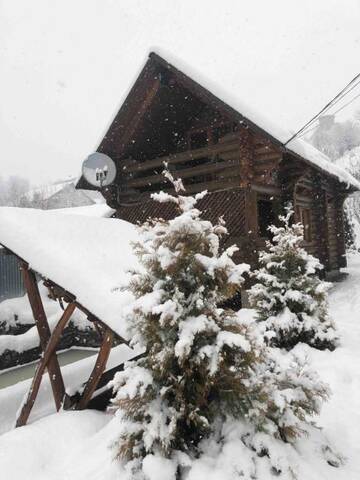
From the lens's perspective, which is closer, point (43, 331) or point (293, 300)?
point (43, 331)

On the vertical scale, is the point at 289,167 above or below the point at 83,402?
above

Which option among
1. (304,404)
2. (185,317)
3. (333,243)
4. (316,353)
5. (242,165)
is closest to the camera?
(185,317)

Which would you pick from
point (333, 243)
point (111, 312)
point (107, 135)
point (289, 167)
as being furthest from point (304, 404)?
point (333, 243)

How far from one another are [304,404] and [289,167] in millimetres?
9007

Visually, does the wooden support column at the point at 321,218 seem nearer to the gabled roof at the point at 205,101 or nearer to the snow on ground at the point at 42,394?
the gabled roof at the point at 205,101

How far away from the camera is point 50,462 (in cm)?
349

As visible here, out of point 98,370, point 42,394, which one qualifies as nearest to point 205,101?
point 98,370

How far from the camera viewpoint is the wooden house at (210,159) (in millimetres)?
9055

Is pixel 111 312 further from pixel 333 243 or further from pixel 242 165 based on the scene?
pixel 333 243

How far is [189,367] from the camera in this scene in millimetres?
2854

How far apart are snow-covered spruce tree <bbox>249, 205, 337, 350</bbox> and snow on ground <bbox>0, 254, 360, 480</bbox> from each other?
0.80 metres

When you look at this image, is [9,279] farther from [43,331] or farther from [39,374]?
[39,374]

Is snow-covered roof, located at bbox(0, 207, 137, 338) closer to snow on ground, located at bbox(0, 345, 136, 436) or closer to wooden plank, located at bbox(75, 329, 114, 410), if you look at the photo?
wooden plank, located at bbox(75, 329, 114, 410)

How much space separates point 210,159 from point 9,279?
31.0 ft
